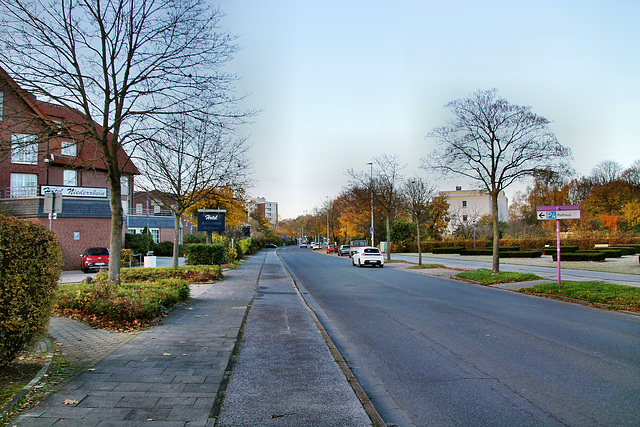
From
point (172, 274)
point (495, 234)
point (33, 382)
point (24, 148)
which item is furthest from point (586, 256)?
point (33, 382)

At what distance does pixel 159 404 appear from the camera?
167 inches

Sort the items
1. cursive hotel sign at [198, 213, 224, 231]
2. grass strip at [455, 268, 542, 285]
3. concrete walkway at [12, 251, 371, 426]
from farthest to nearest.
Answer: cursive hotel sign at [198, 213, 224, 231], grass strip at [455, 268, 542, 285], concrete walkway at [12, 251, 371, 426]

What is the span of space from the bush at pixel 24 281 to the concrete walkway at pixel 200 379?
2.45ft

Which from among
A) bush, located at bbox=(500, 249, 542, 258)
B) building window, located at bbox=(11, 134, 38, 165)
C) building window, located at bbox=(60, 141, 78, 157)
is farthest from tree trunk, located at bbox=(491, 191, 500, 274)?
bush, located at bbox=(500, 249, 542, 258)

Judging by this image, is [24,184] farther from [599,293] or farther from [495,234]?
[599,293]

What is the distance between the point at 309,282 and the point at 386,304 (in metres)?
8.17

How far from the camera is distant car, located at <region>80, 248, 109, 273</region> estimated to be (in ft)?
78.8

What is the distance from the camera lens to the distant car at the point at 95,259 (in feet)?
78.8

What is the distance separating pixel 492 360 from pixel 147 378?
4704 mm

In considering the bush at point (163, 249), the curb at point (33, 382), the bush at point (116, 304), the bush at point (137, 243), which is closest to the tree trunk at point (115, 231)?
the bush at point (116, 304)

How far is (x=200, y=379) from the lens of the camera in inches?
200

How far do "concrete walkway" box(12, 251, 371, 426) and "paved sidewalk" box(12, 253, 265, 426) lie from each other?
1cm

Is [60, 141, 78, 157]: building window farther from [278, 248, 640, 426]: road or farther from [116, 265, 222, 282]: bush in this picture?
[278, 248, 640, 426]: road

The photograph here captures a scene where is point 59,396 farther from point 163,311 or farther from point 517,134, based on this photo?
point 517,134
